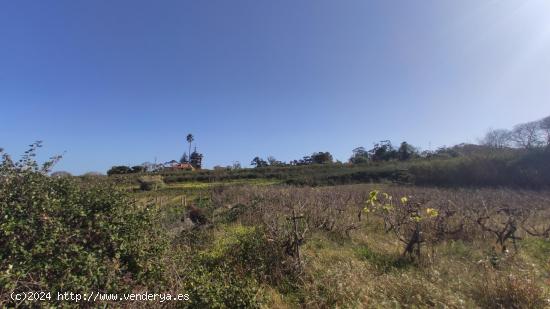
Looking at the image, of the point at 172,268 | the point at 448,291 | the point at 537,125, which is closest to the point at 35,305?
the point at 172,268

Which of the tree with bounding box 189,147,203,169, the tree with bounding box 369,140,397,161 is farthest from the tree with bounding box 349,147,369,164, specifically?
the tree with bounding box 189,147,203,169

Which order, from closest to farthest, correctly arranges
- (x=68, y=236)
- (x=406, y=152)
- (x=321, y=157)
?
(x=68, y=236) < (x=406, y=152) < (x=321, y=157)

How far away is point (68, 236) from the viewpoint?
9.43ft

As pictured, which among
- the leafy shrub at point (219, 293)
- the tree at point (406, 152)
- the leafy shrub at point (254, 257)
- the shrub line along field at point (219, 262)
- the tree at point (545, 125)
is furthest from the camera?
the tree at point (406, 152)

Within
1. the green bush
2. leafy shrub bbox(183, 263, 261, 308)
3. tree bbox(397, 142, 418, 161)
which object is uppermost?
tree bbox(397, 142, 418, 161)

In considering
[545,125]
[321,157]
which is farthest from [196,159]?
[545,125]

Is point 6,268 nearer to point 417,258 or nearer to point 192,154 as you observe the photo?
point 417,258

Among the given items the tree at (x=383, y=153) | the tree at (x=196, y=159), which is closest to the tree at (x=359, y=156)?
the tree at (x=383, y=153)

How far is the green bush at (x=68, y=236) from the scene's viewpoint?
2562mm

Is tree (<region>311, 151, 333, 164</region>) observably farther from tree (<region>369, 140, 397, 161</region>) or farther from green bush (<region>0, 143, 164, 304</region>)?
green bush (<region>0, 143, 164, 304</region>)

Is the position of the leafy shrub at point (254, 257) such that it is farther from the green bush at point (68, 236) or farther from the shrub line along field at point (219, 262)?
the green bush at point (68, 236)

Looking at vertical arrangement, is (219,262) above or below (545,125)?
below

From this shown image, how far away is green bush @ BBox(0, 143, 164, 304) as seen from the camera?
101 inches

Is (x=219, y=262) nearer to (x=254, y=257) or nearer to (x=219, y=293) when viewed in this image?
(x=254, y=257)
